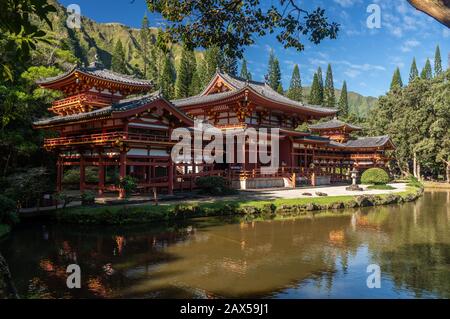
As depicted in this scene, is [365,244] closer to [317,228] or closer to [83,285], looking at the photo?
[317,228]

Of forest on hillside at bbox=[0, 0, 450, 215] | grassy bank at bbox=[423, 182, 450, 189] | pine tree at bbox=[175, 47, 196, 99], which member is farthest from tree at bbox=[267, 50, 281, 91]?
grassy bank at bbox=[423, 182, 450, 189]

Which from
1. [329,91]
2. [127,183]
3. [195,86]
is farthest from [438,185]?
[127,183]

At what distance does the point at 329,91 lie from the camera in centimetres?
9331

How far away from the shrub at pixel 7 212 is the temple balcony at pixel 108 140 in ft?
23.2

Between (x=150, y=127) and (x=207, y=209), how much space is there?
7.62 meters

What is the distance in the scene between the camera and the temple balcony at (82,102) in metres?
28.0

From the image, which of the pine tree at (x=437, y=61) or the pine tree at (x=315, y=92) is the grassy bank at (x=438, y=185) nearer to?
the pine tree at (x=315, y=92)

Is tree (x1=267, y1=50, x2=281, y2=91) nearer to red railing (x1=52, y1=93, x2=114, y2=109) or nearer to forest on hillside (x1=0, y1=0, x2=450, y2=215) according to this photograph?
forest on hillside (x1=0, y1=0, x2=450, y2=215)

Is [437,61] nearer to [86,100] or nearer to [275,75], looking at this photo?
[275,75]

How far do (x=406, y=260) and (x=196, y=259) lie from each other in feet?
23.2

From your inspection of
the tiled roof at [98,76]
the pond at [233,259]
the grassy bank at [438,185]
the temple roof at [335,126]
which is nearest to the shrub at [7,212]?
the pond at [233,259]

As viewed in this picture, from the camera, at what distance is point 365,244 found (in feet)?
47.9

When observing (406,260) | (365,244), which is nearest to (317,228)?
(365,244)

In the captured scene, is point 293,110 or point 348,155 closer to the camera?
point 293,110
